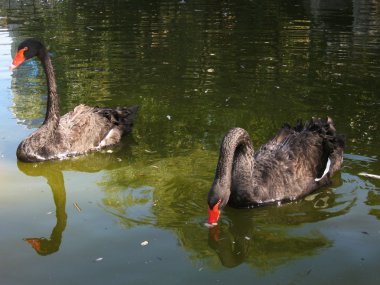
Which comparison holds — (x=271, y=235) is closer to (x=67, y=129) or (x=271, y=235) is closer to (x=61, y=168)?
(x=61, y=168)

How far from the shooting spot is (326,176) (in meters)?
6.32

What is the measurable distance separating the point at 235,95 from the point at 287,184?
12.8 ft

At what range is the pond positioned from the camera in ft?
16.0

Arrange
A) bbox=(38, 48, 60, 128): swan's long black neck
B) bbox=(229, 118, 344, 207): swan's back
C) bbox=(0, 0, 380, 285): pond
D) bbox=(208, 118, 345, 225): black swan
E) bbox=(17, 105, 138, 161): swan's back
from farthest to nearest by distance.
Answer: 1. bbox=(38, 48, 60, 128): swan's long black neck
2. bbox=(17, 105, 138, 161): swan's back
3. bbox=(229, 118, 344, 207): swan's back
4. bbox=(208, 118, 345, 225): black swan
5. bbox=(0, 0, 380, 285): pond

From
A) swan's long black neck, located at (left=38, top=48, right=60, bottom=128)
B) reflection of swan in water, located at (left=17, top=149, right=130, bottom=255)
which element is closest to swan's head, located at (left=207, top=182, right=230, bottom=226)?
reflection of swan in water, located at (left=17, top=149, right=130, bottom=255)

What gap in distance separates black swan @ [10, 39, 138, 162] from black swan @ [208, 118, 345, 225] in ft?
7.79

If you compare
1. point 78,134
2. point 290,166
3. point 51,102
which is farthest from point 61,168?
point 290,166

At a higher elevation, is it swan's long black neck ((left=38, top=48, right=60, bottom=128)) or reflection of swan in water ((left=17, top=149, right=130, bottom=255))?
swan's long black neck ((left=38, top=48, right=60, bottom=128))

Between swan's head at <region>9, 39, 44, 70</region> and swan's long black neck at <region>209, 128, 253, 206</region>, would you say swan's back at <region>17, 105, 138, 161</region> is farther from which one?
swan's long black neck at <region>209, 128, 253, 206</region>

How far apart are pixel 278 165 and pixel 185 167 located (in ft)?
3.92

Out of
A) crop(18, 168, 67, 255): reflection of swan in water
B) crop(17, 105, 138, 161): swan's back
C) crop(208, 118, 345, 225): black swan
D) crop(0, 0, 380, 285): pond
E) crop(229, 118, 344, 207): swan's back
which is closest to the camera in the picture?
crop(0, 0, 380, 285): pond

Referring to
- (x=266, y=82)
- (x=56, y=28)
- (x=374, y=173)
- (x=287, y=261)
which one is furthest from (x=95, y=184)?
(x=56, y=28)

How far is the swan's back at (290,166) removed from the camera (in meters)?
5.79

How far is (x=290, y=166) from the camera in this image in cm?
612
